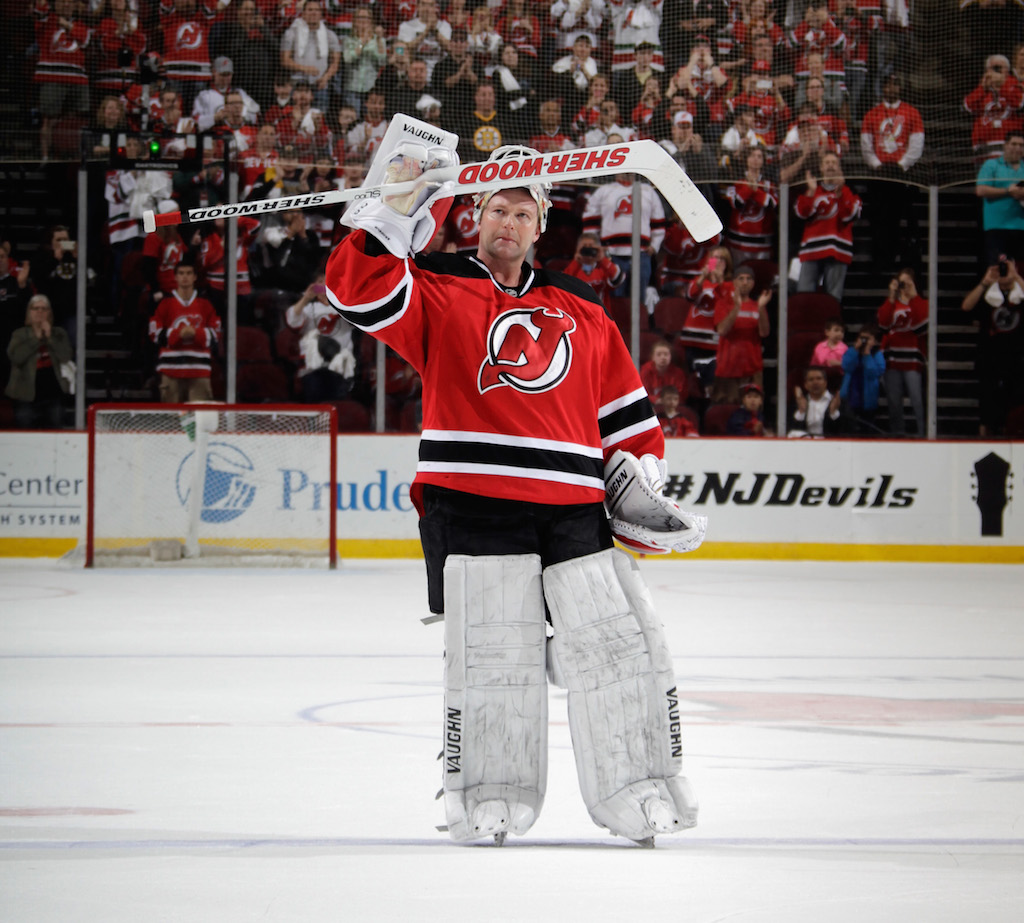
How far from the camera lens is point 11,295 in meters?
9.41

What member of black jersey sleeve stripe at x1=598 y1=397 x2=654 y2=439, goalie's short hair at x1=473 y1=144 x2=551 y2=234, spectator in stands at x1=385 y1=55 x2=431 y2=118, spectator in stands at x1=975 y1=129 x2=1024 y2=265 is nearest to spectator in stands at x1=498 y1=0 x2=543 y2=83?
spectator in stands at x1=385 y1=55 x2=431 y2=118

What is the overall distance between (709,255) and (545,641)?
733cm

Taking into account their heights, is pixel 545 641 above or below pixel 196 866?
above

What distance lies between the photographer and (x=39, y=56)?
10125 mm

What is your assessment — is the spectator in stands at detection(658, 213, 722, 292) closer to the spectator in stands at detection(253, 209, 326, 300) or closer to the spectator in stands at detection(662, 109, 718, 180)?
the spectator in stands at detection(662, 109, 718, 180)

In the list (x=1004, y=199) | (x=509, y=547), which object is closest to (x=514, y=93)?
(x=1004, y=199)

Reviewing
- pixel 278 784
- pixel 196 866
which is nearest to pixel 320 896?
pixel 196 866

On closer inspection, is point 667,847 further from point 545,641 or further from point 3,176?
point 3,176

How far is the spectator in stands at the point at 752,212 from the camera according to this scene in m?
9.51

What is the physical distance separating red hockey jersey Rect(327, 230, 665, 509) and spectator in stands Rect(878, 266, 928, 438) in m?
7.26

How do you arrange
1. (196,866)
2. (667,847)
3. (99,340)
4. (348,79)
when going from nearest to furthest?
(196,866) < (667,847) < (99,340) < (348,79)

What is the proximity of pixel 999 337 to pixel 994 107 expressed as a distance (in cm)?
161

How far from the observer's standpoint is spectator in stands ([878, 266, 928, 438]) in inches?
375

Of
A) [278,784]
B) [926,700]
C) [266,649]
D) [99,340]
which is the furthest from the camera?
[99,340]
